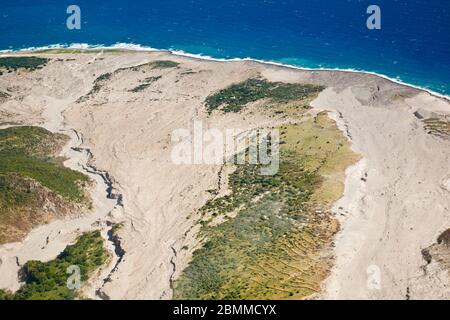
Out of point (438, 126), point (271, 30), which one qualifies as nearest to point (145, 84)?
point (271, 30)

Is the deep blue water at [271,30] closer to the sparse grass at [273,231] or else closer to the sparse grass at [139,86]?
the sparse grass at [139,86]

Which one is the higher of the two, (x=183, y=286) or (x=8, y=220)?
(x=8, y=220)

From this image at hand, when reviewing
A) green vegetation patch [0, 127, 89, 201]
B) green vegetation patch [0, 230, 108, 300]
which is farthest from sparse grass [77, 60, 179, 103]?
green vegetation patch [0, 230, 108, 300]

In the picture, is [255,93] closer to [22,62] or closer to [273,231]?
[273,231]

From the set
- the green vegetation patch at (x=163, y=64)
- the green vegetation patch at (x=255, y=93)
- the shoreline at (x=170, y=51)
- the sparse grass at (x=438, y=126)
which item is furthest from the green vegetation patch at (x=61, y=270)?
the shoreline at (x=170, y=51)

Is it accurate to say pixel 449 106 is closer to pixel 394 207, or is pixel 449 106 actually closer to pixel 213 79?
pixel 394 207
